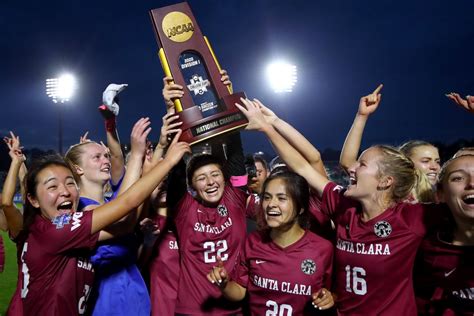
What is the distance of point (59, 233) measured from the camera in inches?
84.7

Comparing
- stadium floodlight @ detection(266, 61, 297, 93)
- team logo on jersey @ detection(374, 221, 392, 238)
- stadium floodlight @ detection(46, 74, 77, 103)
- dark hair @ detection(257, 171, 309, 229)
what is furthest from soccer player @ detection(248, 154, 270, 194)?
stadium floodlight @ detection(46, 74, 77, 103)

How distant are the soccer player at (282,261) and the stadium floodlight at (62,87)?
58.2 ft

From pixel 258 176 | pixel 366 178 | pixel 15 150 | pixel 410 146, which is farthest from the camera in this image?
pixel 258 176

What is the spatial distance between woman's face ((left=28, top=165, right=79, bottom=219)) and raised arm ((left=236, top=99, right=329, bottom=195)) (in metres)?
1.14

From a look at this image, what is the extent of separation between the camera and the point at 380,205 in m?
2.46

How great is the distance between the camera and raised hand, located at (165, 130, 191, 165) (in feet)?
7.92

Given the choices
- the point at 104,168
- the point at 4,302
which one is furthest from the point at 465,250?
the point at 4,302

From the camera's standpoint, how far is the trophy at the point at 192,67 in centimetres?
278

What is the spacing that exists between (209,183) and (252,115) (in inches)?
23.2

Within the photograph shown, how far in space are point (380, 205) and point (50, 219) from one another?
1.83 m

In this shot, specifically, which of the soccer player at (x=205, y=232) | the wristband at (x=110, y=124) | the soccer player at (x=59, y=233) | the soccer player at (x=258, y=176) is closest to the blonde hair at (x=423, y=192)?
the soccer player at (x=205, y=232)

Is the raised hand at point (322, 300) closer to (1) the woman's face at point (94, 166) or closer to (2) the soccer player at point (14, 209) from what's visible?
(2) the soccer player at point (14, 209)

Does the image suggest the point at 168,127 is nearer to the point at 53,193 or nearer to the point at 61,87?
the point at 53,193

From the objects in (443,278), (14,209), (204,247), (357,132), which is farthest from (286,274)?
(14,209)
